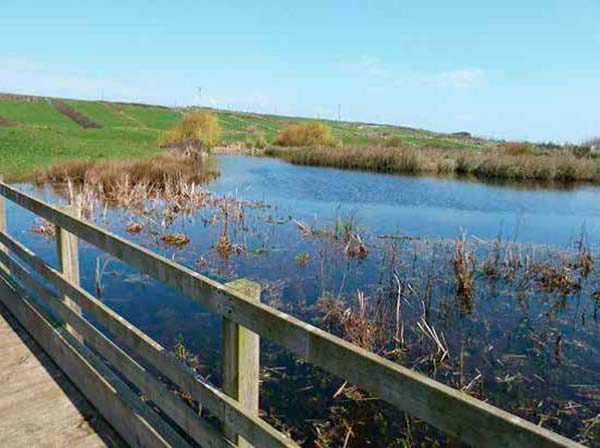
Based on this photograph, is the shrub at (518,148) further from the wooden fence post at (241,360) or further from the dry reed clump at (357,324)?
the wooden fence post at (241,360)

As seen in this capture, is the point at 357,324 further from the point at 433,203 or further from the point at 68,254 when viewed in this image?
the point at 433,203

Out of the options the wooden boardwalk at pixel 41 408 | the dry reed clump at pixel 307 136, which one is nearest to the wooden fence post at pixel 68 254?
the wooden boardwalk at pixel 41 408

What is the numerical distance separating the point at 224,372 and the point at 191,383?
0.35 metres

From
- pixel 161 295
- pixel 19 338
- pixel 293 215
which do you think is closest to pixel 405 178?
pixel 293 215

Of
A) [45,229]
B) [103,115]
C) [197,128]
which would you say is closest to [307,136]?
[197,128]

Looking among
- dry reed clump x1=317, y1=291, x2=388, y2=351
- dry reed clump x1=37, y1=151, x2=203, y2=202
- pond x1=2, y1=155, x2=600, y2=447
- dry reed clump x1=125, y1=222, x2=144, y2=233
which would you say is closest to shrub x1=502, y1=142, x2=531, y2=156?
pond x1=2, y1=155, x2=600, y2=447

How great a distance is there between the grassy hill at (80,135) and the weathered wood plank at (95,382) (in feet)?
66.2

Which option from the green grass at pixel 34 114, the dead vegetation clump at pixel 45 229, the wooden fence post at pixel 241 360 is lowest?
the dead vegetation clump at pixel 45 229

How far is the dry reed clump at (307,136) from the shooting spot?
2238 inches

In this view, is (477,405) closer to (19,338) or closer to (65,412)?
(65,412)

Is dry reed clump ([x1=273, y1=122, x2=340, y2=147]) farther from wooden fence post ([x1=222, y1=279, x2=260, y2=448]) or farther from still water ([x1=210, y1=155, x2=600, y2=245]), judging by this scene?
wooden fence post ([x1=222, y1=279, x2=260, y2=448])

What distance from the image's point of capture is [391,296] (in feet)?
29.8

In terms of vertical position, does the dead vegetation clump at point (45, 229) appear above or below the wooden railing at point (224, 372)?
below

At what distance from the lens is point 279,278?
396 inches
